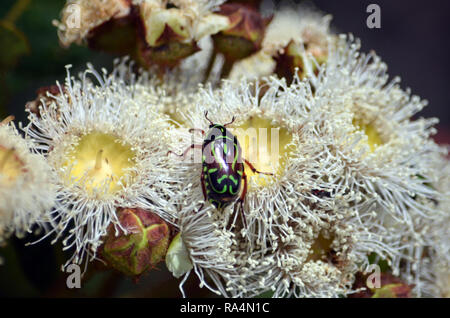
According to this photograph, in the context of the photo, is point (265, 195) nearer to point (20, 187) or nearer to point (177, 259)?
point (177, 259)

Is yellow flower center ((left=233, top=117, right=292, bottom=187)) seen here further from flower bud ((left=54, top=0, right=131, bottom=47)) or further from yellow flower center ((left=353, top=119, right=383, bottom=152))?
flower bud ((left=54, top=0, right=131, bottom=47))

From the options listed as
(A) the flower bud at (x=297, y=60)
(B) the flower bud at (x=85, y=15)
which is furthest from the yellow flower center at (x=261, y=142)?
(B) the flower bud at (x=85, y=15)

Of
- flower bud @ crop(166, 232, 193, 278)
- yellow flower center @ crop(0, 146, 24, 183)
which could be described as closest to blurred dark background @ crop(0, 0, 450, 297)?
flower bud @ crop(166, 232, 193, 278)

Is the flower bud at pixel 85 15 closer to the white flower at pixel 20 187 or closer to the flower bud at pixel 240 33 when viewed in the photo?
the flower bud at pixel 240 33

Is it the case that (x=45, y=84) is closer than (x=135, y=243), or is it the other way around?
(x=135, y=243)

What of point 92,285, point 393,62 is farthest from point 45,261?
point 393,62

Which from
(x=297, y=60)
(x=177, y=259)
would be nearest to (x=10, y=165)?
(x=177, y=259)

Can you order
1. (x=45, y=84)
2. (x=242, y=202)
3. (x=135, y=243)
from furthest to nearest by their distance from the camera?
(x=45, y=84) < (x=242, y=202) < (x=135, y=243)

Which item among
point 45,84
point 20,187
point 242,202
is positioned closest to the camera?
point 20,187
